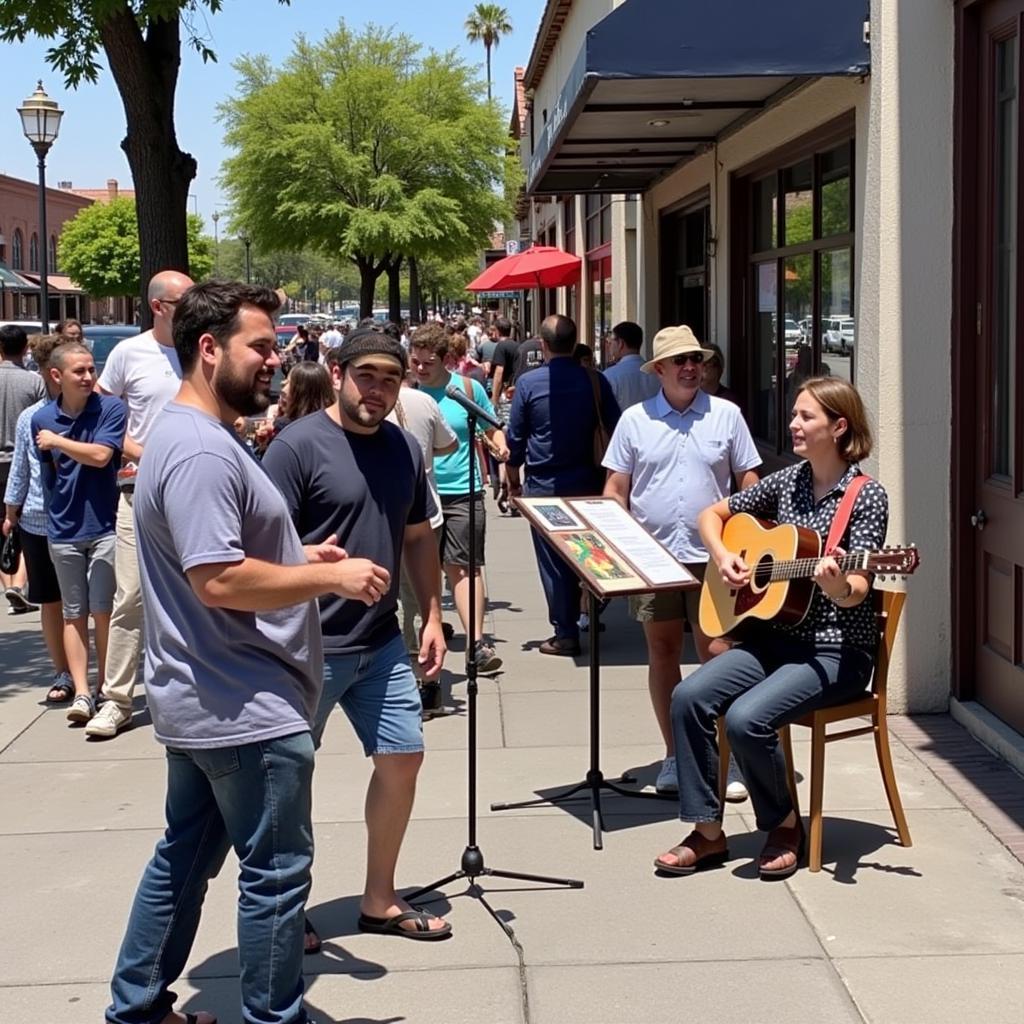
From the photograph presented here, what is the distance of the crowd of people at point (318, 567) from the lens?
360 cm

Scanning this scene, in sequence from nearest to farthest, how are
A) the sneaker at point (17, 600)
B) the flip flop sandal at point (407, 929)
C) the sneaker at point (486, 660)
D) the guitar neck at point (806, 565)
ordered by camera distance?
the flip flop sandal at point (407, 929) → the guitar neck at point (806, 565) → the sneaker at point (486, 660) → the sneaker at point (17, 600)

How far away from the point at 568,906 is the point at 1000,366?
3.27 m

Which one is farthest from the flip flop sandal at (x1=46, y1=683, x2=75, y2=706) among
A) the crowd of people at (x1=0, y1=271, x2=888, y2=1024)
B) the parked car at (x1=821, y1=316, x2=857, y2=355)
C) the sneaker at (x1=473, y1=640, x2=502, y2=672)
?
the parked car at (x1=821, y1=316, x2=857, y2=355)

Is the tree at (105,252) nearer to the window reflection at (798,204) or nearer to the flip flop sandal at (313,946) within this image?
the window reflection at (798,204)

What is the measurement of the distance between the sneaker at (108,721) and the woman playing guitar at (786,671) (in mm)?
3208

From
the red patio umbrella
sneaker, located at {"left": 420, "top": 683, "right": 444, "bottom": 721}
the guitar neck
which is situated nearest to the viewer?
the guitar neck

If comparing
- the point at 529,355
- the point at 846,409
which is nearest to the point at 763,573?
the point at 846,409

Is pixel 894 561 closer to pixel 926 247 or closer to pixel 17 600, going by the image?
pixel 926 247

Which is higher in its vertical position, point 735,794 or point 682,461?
point 682,461

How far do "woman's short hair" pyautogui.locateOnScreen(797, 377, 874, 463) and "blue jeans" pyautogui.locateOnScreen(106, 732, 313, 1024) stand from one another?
2370 millimetres

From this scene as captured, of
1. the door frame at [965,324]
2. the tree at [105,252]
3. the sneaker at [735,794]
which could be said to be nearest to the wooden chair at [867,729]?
the sneaker at [735,794]

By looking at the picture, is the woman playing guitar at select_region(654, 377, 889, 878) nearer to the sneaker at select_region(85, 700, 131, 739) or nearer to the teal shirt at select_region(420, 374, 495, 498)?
the teal shirt at select_region(420, 374, 495, 498)

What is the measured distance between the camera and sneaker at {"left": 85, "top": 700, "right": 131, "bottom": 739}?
7395 mm

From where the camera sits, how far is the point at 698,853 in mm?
5359
